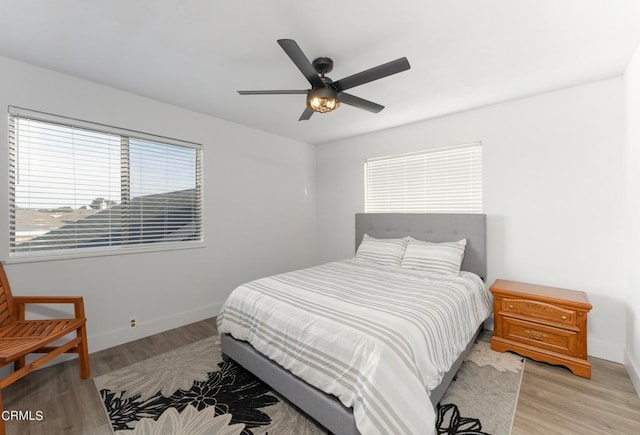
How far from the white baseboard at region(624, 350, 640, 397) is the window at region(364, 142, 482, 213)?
5.59ft

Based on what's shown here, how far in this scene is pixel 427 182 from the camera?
12.0 ft

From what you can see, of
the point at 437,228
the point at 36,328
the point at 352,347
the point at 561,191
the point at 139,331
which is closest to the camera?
the point at 352,347

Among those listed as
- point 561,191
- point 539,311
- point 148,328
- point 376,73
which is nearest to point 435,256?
point 539,311

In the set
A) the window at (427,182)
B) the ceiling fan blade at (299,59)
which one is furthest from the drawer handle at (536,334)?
the ceiling fan blade at (299,59)

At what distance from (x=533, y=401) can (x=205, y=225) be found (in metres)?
3.52

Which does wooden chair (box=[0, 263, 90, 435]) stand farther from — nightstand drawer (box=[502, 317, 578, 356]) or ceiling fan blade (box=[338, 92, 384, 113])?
nightstand drawer (box=[502, 317, 578, 356])

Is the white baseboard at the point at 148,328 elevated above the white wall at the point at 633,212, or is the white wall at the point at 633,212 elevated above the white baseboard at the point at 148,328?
the white wall at the point at 633,212

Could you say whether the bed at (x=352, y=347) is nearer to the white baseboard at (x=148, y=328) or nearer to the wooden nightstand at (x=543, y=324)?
the wooden nightstand at (x=543, y=324)

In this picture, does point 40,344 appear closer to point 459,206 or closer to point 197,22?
point 197,22

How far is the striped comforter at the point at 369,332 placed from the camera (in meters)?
1.43

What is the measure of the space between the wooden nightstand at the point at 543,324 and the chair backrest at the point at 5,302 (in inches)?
162

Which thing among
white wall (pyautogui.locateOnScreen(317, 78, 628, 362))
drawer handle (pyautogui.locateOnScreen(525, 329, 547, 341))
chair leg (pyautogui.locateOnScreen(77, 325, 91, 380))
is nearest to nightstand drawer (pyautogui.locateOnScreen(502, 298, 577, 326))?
drawer handle (pyautogui.locateOnScreen(525, 329, 547, 341))

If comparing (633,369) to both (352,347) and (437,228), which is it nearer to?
(437,228)

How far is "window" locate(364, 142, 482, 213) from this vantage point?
3.30 m
